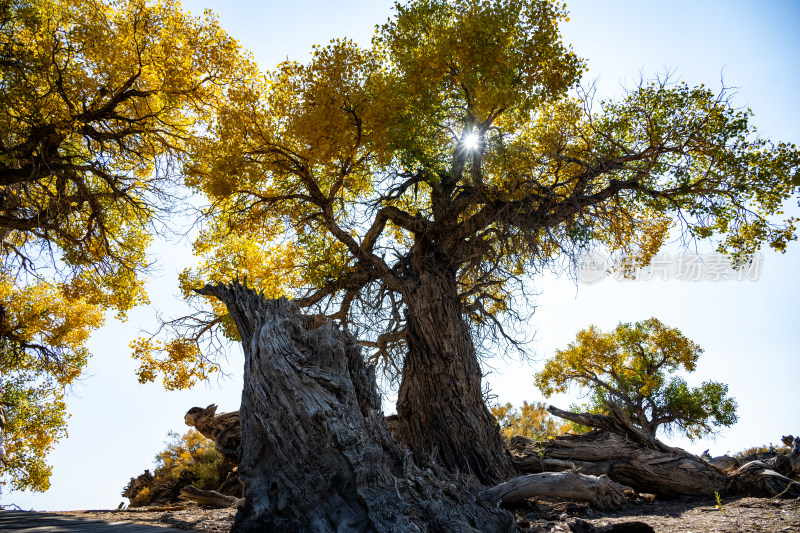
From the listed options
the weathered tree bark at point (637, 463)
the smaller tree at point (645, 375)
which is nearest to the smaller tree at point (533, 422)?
the smaller tree at point (645, 375)

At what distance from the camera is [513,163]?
7730 millimetres

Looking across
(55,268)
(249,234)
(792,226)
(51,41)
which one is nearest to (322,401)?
(249,234)

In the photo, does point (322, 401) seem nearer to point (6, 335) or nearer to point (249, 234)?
point (249, 234)

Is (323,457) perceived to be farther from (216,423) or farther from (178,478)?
(178,478)

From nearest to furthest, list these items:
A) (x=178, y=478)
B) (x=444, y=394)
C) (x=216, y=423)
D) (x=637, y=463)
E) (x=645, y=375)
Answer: (x=444, y=394), (x=637, y=463), (x=216, y=423), (x=178, y=478), (x=645, y=375)

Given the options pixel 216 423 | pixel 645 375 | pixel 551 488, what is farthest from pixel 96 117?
pixel 645 375

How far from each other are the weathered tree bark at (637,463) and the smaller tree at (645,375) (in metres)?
10.5

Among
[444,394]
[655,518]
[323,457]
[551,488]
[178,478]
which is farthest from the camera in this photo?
[178,478]

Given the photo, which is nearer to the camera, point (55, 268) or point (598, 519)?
point (598, 519)

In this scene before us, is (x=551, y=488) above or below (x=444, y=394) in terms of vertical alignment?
below

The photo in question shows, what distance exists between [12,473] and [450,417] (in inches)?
598

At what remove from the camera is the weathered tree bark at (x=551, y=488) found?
5.84 meters

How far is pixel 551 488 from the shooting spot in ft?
19.3

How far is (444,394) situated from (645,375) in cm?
1454
